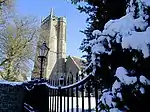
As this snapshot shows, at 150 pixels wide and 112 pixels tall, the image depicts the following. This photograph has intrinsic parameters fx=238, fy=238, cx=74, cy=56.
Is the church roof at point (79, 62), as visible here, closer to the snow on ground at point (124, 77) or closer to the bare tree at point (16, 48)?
the snow on ground at point (124, 77)

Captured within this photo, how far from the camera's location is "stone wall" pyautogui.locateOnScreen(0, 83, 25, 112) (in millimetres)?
7129

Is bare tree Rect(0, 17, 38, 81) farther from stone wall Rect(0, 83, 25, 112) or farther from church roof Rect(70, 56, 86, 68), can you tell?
stone wall Rect(0, 83, 25, 112)

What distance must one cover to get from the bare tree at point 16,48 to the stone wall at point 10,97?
47.9ft

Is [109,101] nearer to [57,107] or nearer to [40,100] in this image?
[57,107]

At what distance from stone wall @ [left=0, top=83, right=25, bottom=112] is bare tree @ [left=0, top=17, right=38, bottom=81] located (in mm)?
14607

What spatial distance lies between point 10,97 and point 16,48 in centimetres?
1626

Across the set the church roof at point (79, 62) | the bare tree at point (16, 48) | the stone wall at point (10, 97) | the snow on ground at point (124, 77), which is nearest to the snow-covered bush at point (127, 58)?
the snow on ground at point (124, 77)

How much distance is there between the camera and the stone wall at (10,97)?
7129 millimetres

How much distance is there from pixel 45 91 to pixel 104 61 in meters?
3.60

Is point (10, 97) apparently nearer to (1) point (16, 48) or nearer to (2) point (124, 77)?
(2) point (124, 77)

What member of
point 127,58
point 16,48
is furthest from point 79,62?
point 127,58

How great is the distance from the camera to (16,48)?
2297cm

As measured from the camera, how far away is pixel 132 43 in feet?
4.37

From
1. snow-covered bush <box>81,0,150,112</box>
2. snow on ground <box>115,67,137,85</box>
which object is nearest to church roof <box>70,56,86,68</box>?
snow-covered bush <box>81,0,150,112</box>
